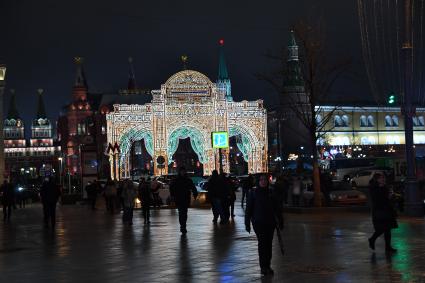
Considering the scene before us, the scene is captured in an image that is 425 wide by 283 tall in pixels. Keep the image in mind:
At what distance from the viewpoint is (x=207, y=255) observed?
15.8m

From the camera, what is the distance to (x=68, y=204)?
55.0 meters

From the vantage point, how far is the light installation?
73.5 meters

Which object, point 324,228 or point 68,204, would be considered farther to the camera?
point 68,204

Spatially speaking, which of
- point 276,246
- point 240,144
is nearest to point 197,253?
point 276,246

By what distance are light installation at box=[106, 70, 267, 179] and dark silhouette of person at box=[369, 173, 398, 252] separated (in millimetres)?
57643

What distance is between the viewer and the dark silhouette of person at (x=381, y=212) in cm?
1527

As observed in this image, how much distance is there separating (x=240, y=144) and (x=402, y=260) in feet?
222

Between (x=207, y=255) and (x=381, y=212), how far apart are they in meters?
3.57

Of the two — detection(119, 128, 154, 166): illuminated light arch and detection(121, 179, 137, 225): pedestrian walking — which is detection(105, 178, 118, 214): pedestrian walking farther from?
detection(119, 128, 154, 166): illuminated light arch

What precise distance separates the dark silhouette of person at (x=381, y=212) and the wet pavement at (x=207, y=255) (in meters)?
0.31

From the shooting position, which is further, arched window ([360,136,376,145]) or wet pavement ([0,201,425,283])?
arched window ([360,136,376,145])

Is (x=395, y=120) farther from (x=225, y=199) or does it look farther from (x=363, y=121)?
(x=225, y=199)

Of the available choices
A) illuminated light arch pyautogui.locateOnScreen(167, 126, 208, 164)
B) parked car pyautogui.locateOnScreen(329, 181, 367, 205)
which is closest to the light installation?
illuminated light arch pyautogui.locateOnScreen(167, 126, 208, 164)

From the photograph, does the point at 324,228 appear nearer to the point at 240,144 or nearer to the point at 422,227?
the point at 422,227
